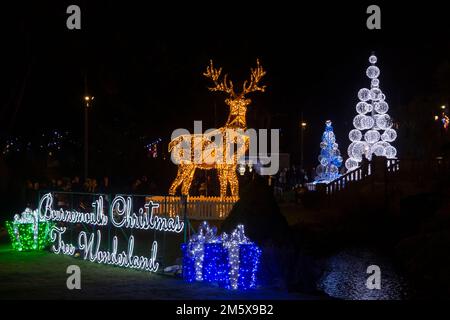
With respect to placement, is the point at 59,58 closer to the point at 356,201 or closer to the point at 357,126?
the point at 356,201

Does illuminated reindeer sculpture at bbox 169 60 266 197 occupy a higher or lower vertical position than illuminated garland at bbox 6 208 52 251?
higher

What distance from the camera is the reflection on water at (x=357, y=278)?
43.8 feet

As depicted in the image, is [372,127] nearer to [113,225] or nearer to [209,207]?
[209,207]

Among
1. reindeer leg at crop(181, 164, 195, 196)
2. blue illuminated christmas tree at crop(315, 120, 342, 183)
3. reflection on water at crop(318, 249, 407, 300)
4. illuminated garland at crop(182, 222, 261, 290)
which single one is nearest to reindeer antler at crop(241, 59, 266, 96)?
reindeer leg at crop(181, 164, 195, 196)

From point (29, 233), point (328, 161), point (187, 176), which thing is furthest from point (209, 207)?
point (328, 161)

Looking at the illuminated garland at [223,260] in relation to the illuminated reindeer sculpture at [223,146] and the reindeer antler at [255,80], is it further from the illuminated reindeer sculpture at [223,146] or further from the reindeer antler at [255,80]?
the reindeer antler at [255,80]

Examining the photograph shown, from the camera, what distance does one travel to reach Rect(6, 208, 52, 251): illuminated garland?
58.4ft

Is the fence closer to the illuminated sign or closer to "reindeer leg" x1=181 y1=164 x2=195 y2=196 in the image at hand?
"reindeer leg" x1=181 y1=164 x2=195 y2=196

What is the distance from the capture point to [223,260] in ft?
42.1

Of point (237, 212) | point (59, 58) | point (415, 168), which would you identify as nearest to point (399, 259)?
point (237, 212)

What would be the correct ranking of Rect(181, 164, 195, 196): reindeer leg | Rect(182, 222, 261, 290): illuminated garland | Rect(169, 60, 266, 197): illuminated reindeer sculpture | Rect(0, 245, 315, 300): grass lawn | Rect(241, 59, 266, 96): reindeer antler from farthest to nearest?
Rect(181, 164, 195, 196): reindeer leg, Rect(241, 59, 266, 96): reindeer antler, Rect(169, 60, 266, 197): illuminated reindeer sculpture, Rect(182, 222, 261, 290): illuminated garland, Rect(0, 245, 315, 300): grass lawn

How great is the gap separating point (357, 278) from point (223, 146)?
10.9 meters

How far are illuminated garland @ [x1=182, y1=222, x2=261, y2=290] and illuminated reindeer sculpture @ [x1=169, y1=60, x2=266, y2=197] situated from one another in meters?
12.0

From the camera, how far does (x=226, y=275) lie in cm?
1266
